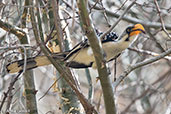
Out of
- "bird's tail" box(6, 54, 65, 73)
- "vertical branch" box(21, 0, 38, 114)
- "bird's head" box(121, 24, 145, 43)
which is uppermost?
"bird's head" box(121, 24, 145, 43)

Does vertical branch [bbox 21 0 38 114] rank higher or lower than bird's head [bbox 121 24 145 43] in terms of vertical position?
lower

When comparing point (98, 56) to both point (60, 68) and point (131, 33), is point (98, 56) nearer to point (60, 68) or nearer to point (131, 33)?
point (60, 68)

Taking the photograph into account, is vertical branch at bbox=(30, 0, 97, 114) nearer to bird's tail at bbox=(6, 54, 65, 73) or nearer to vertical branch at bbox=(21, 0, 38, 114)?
bird's tail at bbox=(6, 54, 65, 73)

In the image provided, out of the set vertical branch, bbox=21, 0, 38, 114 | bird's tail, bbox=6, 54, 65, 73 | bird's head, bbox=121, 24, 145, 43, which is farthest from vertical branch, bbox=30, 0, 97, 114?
bird's head, bbox=121, 24, 145, 43

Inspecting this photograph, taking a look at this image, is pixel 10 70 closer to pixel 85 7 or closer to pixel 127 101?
pixel 85 7

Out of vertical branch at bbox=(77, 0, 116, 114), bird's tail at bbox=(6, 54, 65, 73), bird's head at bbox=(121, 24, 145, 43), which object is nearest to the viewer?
vertical branch at bbox=(77, 0, 116, 114)

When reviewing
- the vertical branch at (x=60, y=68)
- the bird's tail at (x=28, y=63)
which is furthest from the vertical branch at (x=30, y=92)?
the vertical branch at (x=60, y=68)

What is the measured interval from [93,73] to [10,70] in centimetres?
293

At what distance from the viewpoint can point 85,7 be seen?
5.48 ft

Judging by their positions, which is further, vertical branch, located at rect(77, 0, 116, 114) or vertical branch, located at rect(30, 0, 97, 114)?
vertical branch, located at rect(30, 0, 97, 114)

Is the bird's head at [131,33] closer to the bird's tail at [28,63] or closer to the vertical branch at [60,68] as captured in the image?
the bird's tail at [28,63]

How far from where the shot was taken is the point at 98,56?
1849mm

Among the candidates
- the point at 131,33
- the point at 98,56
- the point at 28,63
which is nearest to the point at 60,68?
the point at 98,56

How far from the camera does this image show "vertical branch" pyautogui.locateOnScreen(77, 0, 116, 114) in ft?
5.52
